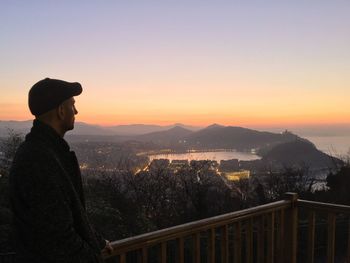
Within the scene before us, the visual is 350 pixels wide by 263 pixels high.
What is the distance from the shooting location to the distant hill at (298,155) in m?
25.7

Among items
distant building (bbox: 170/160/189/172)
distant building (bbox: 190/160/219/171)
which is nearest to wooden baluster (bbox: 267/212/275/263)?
distant building (bbox: 170/160/189/172)

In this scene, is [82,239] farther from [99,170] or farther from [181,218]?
[99,170]

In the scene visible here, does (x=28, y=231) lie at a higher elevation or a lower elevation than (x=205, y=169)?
higher

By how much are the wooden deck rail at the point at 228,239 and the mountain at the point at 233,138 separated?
31082 mm

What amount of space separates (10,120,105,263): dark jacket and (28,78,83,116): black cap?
0.25ft

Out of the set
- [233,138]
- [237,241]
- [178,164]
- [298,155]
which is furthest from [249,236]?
[233,138]

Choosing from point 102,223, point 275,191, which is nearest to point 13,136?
point 102,223

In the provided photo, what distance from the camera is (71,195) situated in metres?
1.86

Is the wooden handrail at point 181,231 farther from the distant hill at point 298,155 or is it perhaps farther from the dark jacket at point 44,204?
the distant hill at point 298,155

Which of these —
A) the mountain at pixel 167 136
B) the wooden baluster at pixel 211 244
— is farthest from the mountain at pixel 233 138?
the wooden baluster at pixel 211 244

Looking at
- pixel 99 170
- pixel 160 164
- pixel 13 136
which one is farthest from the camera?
pixel 160 164

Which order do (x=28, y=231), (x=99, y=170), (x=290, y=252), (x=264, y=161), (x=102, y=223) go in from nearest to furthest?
(x=28, y=231)
(x=290, y=252)
(x=102, y=223)
(x=99, y=170)
(x=264, y=161)

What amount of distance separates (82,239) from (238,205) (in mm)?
17910

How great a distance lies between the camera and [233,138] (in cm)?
3725
